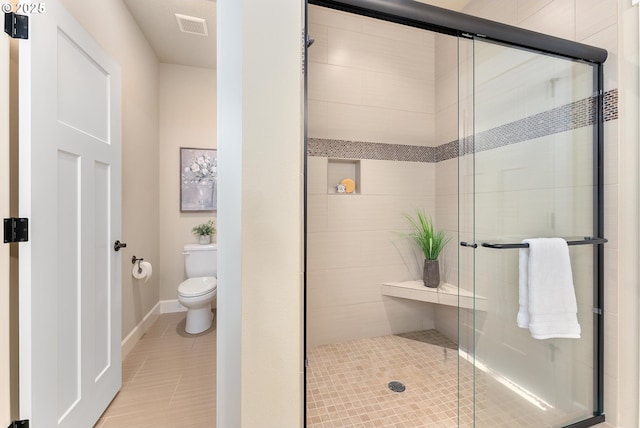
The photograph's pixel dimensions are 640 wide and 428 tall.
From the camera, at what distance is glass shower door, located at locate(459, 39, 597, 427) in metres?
1.25

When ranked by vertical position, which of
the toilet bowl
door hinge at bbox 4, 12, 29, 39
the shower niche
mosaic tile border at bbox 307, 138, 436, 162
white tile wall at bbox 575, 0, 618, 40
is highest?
white tile wall at bbox 575, 0, 618, 40

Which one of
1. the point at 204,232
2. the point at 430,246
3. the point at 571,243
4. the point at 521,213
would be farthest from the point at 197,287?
the point at 571,243

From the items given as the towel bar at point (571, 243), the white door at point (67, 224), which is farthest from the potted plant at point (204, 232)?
the towel bar at point (571, 243)

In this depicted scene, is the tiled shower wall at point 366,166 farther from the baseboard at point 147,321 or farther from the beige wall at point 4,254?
the beige wall at point 4,254

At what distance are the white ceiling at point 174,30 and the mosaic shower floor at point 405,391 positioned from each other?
9.63ft

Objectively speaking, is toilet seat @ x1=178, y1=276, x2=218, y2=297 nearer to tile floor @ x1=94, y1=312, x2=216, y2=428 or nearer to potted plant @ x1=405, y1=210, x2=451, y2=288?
tile floor @ x1=94, y1=312, x2=216, y2=428

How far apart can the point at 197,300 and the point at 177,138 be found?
6.03 ft

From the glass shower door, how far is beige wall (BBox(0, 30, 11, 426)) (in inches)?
74.2

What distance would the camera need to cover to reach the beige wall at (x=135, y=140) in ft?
6.38

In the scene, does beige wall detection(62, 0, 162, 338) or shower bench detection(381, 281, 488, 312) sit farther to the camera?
shower bench detection(381, 281, 488, 312)

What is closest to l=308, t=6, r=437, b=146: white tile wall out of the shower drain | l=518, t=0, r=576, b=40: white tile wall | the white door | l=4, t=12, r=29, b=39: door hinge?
l=518, t=0, r=576, b=40: white tile wall

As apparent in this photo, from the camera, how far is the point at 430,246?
7.38 feet

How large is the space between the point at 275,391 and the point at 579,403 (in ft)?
5.23

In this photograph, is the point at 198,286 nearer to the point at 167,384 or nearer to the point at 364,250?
the point at 167,384
